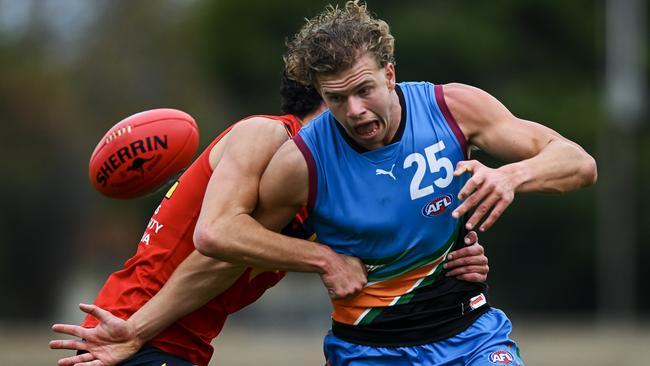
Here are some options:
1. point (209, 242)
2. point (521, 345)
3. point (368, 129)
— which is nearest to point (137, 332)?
point (209, 242)

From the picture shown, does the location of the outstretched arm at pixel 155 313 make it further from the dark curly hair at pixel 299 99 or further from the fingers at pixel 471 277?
the fingers at pixel 471 277

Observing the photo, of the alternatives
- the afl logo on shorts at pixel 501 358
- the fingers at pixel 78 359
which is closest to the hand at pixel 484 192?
the afl logo on shorts at pixel 501 358

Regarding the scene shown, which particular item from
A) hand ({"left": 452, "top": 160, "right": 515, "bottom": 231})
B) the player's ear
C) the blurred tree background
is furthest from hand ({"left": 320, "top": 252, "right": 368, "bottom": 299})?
the blurred tree background

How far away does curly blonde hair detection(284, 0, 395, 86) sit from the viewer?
5.10 m

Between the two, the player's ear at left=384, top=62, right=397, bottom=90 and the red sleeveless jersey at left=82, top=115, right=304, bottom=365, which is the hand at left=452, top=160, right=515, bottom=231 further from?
the red sleeveless jersey at left=82, top=115, right=304, bottom=365

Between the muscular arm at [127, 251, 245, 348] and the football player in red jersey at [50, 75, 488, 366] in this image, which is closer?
the football player in red jersey at [50, 75, 488, 366]

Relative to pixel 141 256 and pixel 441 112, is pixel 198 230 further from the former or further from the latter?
pixel 441 112

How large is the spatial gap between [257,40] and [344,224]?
27.7m

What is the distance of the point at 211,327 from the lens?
580 centimetres

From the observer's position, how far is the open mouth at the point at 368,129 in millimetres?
5086

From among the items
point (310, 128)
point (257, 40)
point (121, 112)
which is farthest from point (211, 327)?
point (121, 112)

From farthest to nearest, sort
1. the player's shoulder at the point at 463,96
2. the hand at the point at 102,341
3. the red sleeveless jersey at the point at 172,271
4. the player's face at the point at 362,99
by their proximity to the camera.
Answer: the red sleeveless jersey at the point at 172,271, the hand at the point at 102,341, the player's shoulder at the point at 463,96, the player's face at the point at 362,99

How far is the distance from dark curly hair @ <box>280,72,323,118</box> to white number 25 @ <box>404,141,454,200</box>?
34.4 inches

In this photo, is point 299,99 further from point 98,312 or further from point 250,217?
point 98,312
